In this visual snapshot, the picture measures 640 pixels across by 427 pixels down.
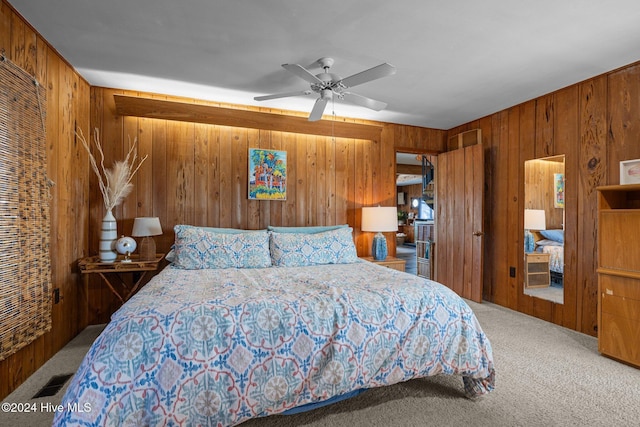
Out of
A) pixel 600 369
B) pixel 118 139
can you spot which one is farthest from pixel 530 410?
pixel 118 139

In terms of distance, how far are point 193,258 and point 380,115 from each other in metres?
2.88

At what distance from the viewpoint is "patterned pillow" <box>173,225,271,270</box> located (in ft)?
8.89

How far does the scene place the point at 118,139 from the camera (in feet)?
10.6

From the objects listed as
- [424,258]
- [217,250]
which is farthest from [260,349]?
[424,258]

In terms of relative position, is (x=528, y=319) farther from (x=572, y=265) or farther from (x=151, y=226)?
(x=151, y=226)

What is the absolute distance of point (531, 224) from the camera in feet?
11.4

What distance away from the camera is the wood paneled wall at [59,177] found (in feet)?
6.60

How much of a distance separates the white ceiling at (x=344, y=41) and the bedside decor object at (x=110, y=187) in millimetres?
725

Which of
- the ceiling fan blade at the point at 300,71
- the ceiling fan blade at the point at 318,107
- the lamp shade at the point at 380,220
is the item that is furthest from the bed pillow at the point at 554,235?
the ceiling fan blade at the point at 300,71

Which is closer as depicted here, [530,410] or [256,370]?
[256,370]

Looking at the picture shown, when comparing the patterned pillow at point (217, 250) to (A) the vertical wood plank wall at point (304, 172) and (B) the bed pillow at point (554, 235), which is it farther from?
(B) the bed pillow at point (554, 235)

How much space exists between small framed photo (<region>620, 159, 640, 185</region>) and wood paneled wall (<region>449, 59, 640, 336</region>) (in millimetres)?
65

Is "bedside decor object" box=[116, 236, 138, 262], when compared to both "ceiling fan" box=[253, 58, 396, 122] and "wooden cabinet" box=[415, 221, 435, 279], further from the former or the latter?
"wooden cabinet" box=[415, 221, 435, 279]

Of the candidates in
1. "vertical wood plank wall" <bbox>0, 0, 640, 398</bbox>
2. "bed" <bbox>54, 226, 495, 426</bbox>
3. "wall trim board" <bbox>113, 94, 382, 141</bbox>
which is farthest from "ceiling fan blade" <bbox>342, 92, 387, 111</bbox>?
"bed" <bbox>54, 226, 495, 426</bbox>
